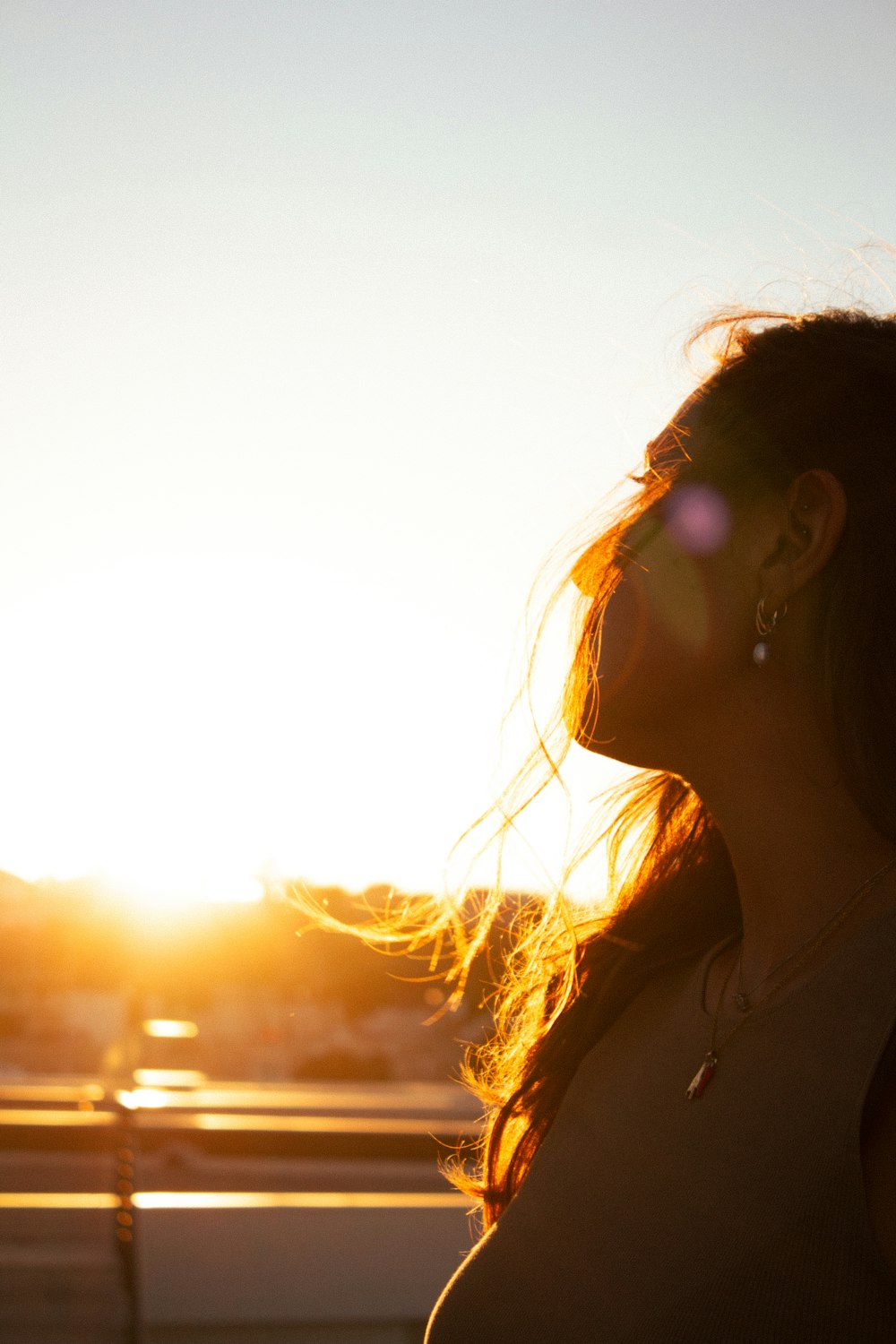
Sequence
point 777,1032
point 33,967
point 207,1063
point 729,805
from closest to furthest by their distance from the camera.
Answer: point 777,1032 < point 729,805 < point 207,1063 < point 33,967

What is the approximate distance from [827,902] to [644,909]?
1.52ft

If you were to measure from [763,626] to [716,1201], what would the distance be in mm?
598

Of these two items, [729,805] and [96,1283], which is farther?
[96,1283]

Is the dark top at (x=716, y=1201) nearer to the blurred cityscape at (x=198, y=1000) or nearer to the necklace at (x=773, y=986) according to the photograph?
the necklace at (x=773, y=986)

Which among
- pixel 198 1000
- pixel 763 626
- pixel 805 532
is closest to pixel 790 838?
pixel 763 626

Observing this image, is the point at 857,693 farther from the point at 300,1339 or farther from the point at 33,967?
the point at 33,967

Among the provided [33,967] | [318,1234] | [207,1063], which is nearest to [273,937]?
[207,1063]

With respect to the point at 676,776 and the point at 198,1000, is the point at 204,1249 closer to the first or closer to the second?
the point at 676,776

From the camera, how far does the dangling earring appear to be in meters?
1.35

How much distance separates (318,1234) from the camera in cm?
459

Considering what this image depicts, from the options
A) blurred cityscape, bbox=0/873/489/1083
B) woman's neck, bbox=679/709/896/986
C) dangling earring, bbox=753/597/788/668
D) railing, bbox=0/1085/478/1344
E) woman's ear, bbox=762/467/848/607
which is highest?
woman's ear, bbox=762/467/848/607

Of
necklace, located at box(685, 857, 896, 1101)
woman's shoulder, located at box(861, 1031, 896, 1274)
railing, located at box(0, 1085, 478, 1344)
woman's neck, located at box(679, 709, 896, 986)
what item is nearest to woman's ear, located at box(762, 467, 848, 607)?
woman's neck, located at box(679, 709, 896, 986)

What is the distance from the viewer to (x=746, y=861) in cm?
141

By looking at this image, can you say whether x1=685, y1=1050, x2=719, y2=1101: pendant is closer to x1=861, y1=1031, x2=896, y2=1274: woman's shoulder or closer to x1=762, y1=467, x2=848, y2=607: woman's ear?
x1=861, y1=1031, x2=896, y2=1274: woman's shoulder
